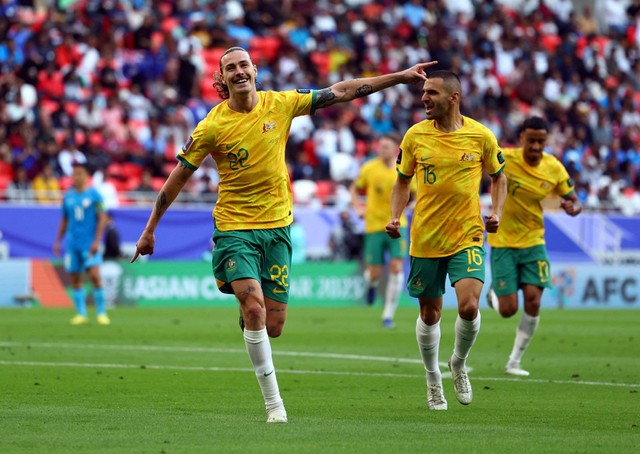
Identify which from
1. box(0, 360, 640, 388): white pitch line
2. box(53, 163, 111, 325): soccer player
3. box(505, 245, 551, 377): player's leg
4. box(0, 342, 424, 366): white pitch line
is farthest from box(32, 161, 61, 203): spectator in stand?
box(505, 245, 551, 377): player's leg

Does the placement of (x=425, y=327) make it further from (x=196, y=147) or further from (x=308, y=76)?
(x=308, y=76)

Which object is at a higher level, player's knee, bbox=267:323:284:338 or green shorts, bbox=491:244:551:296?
green shorts, bbox=491:244:551:296

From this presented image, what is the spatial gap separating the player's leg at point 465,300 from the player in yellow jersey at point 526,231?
3.51 m

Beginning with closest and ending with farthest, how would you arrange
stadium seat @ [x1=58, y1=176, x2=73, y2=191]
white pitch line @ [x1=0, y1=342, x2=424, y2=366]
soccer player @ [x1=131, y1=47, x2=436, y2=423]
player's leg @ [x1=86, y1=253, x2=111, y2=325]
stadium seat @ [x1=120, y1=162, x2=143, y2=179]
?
soccer player @ [x1=131, y1=47, x2=436, y2=423]
white pitch line @ [x1=0, y1=342, x2=424, y2=366]
player's leg @ [x1=86, y1=253, x2=111, y2=325]
stadium seat @ [x1=58, y1=176, x2=73, y2=191]
stadium seat @ [x1=120, y1=162, x2=143, y2=179]

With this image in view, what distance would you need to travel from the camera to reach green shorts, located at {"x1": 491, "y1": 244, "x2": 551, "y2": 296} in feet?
45.8

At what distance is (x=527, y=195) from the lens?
46.1 ft

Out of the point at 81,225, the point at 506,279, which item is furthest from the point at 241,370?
the point at 81,225

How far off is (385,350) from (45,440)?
8549 mm

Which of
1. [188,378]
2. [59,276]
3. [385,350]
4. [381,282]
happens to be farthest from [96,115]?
[188,378]

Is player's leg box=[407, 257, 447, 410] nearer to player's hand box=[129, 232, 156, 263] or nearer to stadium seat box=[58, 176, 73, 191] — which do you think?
player's hand box=[129, 232, 156, 263]

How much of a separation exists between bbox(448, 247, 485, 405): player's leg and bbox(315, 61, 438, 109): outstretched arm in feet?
4.91

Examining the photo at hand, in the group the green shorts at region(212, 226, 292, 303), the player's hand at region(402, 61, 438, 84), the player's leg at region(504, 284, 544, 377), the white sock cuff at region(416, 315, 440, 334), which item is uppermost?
the player's hand at region(402, 61, 438, 84)

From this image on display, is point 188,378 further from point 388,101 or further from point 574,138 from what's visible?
point 574,138

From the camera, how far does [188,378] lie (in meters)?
12.6
